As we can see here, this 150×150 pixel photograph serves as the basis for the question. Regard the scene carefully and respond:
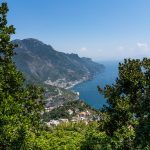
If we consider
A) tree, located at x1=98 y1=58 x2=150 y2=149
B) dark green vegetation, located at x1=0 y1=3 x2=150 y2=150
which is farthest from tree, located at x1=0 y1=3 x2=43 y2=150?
tree, located at x1=98 y1=58 x2=150 y2=149

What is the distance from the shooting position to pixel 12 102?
121 ft

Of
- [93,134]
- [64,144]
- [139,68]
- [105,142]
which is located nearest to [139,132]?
[105,142]

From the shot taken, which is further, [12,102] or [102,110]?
[102,110]

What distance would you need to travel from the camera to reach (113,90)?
45.9 meters

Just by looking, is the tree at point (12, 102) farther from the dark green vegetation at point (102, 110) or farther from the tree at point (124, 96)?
the tree at point (124, 96)

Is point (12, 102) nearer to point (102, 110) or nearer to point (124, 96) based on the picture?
point (102, 110)

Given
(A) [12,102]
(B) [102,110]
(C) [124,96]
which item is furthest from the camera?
(B) [102,110]

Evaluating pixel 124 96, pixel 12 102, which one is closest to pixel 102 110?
pixel 124 96

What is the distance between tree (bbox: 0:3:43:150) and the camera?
32.9 metres

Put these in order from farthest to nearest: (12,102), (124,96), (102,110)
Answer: (102,110), (124,96), (12,102)

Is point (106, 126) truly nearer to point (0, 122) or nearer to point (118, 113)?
point (118, 113)

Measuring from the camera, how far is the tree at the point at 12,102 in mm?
32875

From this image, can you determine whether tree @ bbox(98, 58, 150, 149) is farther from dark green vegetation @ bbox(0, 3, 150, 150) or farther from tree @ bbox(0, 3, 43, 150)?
tree @ bbox(0, 3, 43, 150)

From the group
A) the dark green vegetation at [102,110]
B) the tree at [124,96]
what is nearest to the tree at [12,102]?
the dark green vegetation at [102,110]
